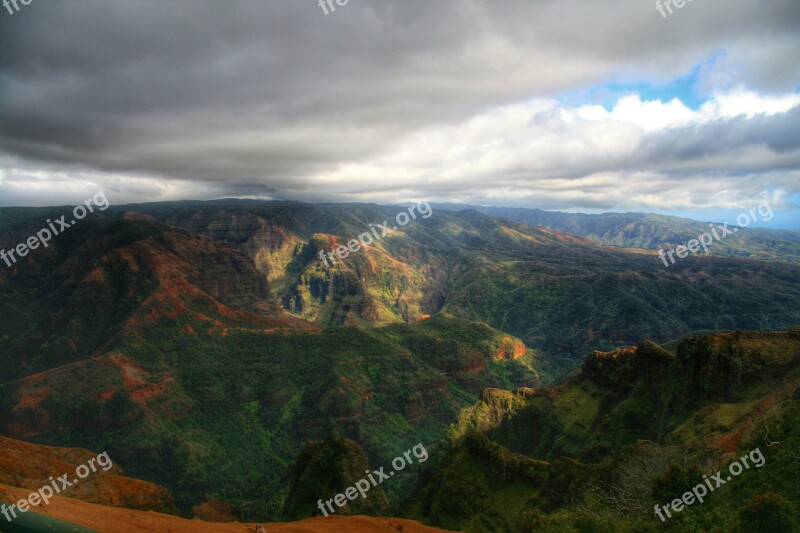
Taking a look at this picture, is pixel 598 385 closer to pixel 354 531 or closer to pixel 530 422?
pixel 530 422

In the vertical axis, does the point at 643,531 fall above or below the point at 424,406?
above

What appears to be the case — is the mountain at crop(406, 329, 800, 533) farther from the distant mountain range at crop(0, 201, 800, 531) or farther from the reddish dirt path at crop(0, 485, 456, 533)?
the reddish dirt path at crop(0, 485, 456, 533)

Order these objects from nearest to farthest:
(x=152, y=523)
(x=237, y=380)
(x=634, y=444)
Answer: (x=152, y=523) < (x=634, y=444) < (x=237, y=380)

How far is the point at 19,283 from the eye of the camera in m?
164

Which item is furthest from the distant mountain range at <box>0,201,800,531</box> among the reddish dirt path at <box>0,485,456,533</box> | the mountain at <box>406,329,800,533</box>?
the reddish dirt path at <box>0,485,456,533</box>

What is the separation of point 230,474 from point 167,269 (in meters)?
90.5

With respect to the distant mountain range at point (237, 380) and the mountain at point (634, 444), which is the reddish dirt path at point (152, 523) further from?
the distant mountain range at point (237, 380)

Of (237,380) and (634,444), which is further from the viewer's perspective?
(237,380)

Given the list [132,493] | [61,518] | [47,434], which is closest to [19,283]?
[47,434]

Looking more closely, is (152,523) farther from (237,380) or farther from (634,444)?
(237,380)

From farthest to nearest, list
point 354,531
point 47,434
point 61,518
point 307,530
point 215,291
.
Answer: point 215,291 < point 47,434 < point 354,531 < point 307,530 < point 61,518

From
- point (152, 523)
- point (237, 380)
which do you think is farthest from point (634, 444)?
point (237, 380)

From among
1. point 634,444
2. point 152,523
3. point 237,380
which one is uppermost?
point 152,523

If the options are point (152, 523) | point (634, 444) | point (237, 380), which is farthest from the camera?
point (237, 380)
